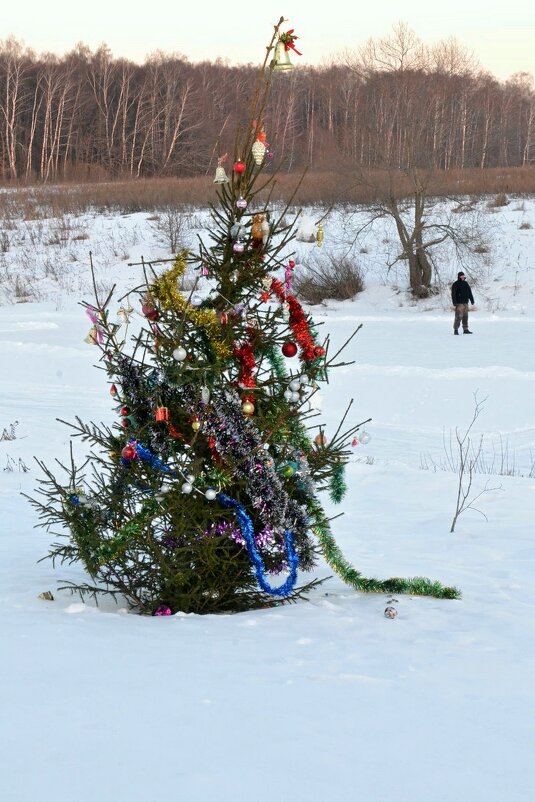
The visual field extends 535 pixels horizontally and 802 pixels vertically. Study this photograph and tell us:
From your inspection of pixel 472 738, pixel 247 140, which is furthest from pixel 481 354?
pixel 472 738

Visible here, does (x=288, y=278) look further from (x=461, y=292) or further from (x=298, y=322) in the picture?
(x=461, y=292)

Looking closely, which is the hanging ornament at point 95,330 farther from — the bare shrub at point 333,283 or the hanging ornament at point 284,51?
the bare shrub at point 333,283

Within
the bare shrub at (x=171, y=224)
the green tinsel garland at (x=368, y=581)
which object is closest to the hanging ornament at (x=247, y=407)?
the green tinsel garland at (x=368, y=581)

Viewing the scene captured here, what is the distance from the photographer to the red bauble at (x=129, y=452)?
14.8ft

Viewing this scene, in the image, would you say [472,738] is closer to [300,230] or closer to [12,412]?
[300,230]

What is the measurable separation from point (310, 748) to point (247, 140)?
285cm

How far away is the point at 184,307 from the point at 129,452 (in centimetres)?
71

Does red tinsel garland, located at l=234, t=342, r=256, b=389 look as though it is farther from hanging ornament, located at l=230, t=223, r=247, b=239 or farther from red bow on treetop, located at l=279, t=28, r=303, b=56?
red bow on treetop, located at l=279, t=28, r=303, b=56

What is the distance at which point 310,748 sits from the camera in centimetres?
301

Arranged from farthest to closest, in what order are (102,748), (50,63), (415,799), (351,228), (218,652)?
(50,63), (351,228), (218,652), (102,748), (415,799)

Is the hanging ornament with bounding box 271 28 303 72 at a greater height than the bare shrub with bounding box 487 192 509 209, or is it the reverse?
the hanging ornament with bounding box 271 28 303 72

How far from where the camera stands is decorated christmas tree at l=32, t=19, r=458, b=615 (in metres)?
4.59

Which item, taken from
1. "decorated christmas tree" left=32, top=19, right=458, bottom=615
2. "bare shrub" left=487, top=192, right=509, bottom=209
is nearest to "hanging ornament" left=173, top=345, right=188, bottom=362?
"decorated christmas tree" left=32, top=19, right=458, bottom=615

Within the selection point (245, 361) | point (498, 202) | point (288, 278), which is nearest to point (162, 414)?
point (245, 361)
